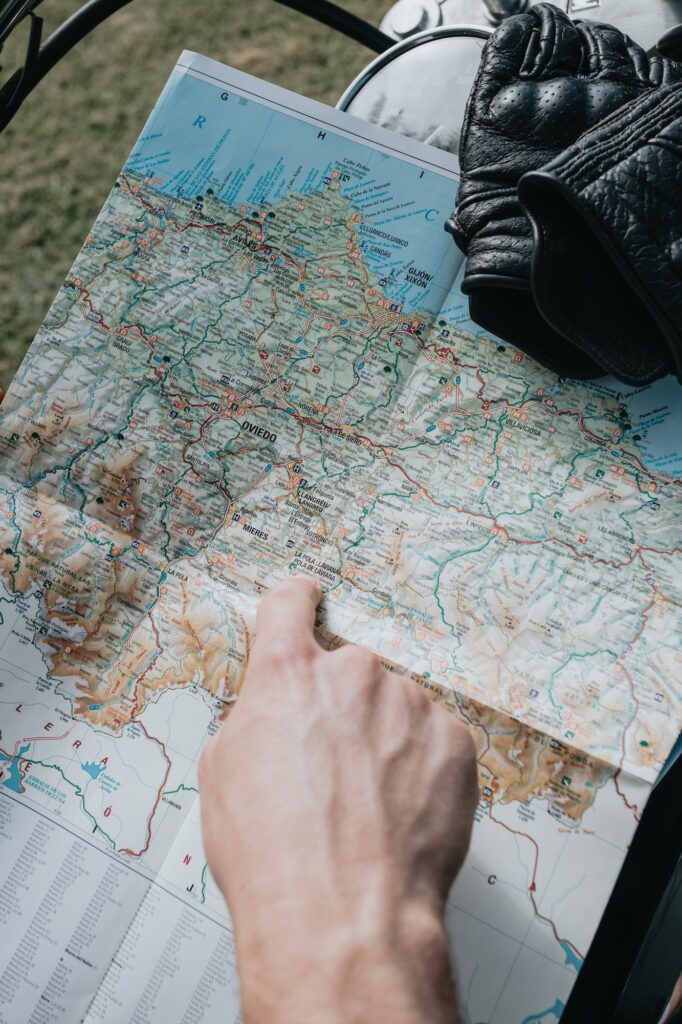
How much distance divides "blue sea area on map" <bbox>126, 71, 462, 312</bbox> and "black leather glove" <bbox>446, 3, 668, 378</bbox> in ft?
0.24

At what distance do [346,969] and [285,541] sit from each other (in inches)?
20.3

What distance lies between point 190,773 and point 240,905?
0.27 metres

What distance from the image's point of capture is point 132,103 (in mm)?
1993

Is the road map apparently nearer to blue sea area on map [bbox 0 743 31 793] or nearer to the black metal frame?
blue sea area on map [bbox 0 743 31 793]

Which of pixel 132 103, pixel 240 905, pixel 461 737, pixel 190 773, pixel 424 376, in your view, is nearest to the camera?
pixel 240 905

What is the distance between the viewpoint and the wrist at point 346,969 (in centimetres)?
61

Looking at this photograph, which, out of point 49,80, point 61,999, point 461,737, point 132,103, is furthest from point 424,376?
point 49,80

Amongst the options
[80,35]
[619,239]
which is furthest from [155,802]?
[80,35]

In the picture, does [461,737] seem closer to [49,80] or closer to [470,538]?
[470,538]

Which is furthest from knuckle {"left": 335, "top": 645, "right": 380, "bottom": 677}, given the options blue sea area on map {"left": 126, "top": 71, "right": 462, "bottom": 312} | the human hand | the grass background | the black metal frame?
the grass background

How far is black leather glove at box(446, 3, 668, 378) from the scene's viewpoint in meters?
0.93

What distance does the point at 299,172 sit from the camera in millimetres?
1087

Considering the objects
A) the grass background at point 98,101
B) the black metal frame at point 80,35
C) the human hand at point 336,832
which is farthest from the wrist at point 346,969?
the grass background at point 98,101

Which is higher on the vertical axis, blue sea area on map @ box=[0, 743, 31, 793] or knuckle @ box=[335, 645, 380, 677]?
knuckle @ box=[335, 645, 380, 677]
